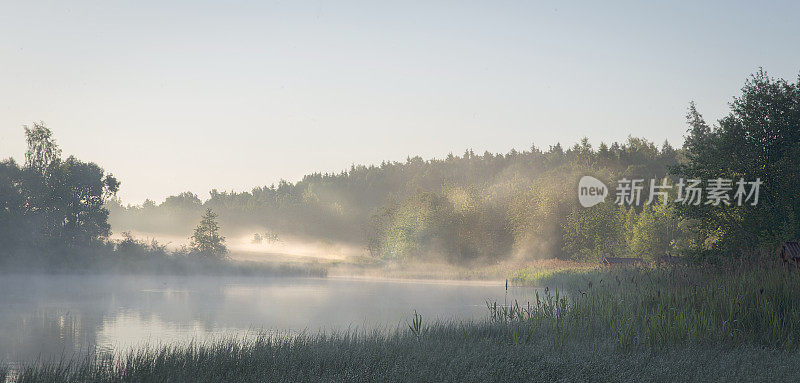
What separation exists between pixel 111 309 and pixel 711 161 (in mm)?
28504

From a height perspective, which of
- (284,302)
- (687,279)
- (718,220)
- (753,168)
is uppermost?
(753,168)

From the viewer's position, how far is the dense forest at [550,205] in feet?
89.4

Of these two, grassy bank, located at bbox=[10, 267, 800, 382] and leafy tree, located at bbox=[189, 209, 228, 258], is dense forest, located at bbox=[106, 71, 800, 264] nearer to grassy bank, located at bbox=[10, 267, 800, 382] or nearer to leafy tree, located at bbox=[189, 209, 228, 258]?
grassy bank, located at bbox=[10, 267, 800, 382]

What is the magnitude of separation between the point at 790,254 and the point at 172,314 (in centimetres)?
2303

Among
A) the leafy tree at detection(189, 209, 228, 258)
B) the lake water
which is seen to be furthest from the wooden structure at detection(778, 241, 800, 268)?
the leafy tree at detection(189, 209, 228, 258)

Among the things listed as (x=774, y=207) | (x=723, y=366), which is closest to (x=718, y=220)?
(x=774, y=207)

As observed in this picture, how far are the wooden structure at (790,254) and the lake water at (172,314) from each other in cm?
973

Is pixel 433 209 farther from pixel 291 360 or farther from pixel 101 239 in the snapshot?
pixel 291 360

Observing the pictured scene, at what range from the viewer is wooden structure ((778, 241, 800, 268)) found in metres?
17.7

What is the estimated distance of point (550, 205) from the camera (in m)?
73.3

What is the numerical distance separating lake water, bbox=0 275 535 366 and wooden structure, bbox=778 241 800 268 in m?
9.73

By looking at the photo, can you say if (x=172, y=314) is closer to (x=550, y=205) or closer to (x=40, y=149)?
(x=40, y=149)

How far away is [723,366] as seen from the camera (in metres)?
9.21

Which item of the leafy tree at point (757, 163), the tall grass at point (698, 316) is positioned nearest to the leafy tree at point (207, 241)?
the leafy tree at point (757, 163)
